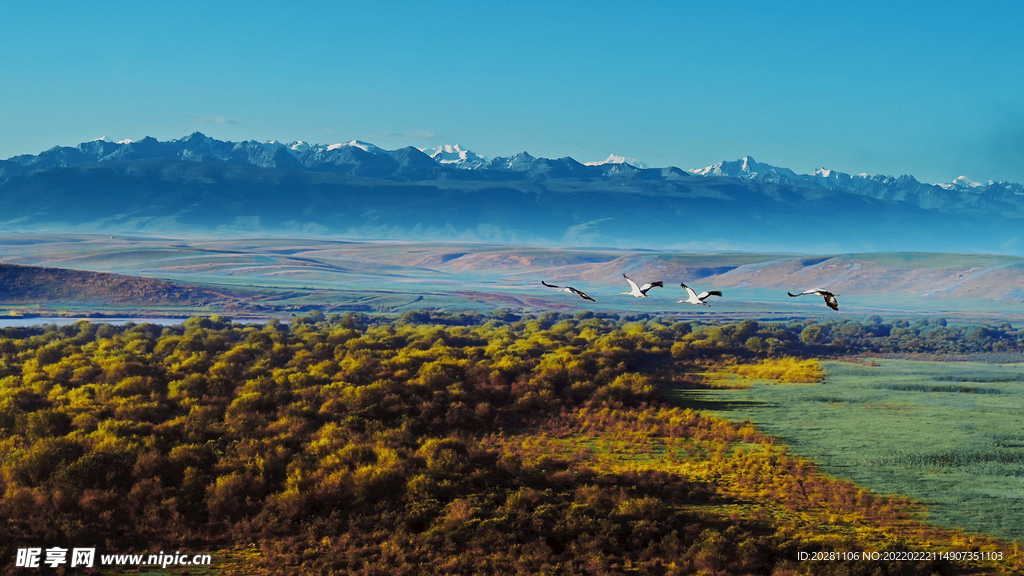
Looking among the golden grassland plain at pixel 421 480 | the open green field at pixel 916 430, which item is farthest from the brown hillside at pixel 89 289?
the open green field at pixel 916 430

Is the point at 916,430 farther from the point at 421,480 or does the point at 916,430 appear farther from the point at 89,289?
the point at 89,289

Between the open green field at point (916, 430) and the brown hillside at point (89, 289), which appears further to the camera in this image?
the brown hillside at point (89, 289)

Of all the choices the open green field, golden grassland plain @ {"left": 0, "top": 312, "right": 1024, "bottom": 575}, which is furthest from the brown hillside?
the open green field

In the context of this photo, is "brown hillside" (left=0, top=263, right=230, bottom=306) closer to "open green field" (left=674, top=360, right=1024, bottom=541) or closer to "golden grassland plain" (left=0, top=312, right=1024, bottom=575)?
"golden grassland plain" (left=0, top=312, right=1024, bottom=575)

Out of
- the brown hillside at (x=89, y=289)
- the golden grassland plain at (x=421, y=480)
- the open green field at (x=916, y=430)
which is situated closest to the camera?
the golden grassland plain at (x=421, y=480)

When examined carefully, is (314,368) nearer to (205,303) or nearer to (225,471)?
(225,471)

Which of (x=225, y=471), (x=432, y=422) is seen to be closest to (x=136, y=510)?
(x=225, y=471)

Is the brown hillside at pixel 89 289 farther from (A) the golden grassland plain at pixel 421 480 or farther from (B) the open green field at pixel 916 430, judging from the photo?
(B) the open green field at pixel 916 430
